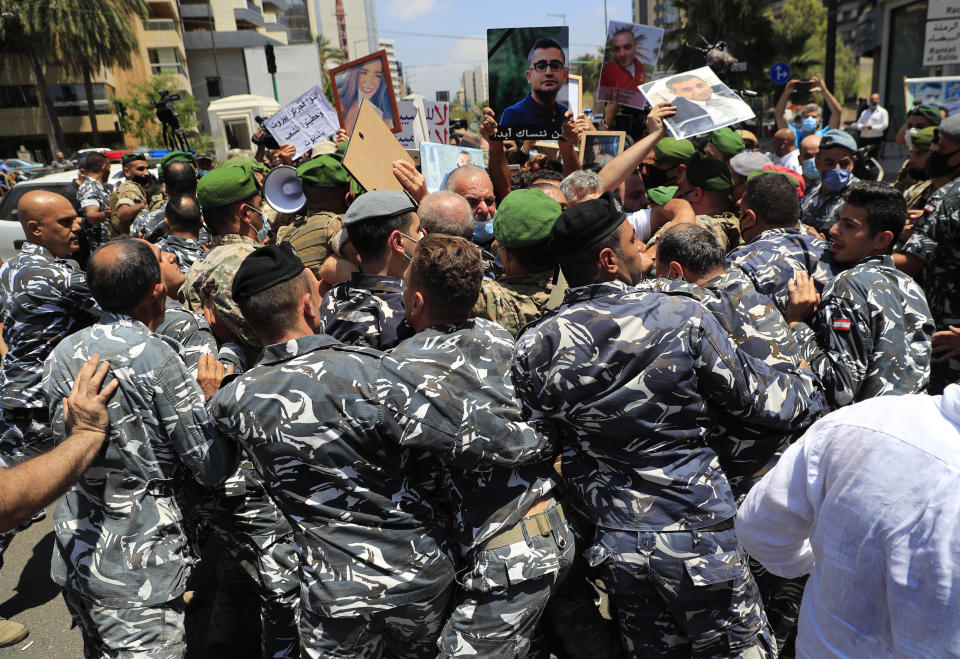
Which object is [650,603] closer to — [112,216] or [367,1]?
[112,216]

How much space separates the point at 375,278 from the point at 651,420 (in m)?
1.37

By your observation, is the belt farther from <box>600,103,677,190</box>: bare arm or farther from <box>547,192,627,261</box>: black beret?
<box>600,103,677,190</box>: bare arm

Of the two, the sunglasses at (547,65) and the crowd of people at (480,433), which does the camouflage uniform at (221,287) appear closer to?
the crowd of people at (480,433)

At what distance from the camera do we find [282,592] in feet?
9.39

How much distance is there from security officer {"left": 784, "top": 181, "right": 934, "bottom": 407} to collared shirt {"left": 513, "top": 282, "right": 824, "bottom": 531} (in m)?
0.55

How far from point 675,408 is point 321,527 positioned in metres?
1.28

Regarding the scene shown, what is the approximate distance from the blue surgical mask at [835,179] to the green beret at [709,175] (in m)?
1.72

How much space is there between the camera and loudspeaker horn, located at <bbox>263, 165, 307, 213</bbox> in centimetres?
477

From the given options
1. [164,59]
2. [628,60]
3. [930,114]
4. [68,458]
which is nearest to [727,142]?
[628,60]

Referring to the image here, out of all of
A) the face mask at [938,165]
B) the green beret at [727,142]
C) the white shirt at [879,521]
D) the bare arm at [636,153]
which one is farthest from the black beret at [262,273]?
the face mask at [938,165]

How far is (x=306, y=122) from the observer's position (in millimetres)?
5738

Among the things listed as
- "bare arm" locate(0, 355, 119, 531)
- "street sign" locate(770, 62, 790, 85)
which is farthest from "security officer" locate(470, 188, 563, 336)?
"street sign" locate(770, 62, 790, 85)

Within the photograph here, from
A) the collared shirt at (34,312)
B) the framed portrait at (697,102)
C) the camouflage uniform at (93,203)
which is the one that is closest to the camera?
the collared shirt at (34,312)

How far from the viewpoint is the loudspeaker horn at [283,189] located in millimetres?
4766
